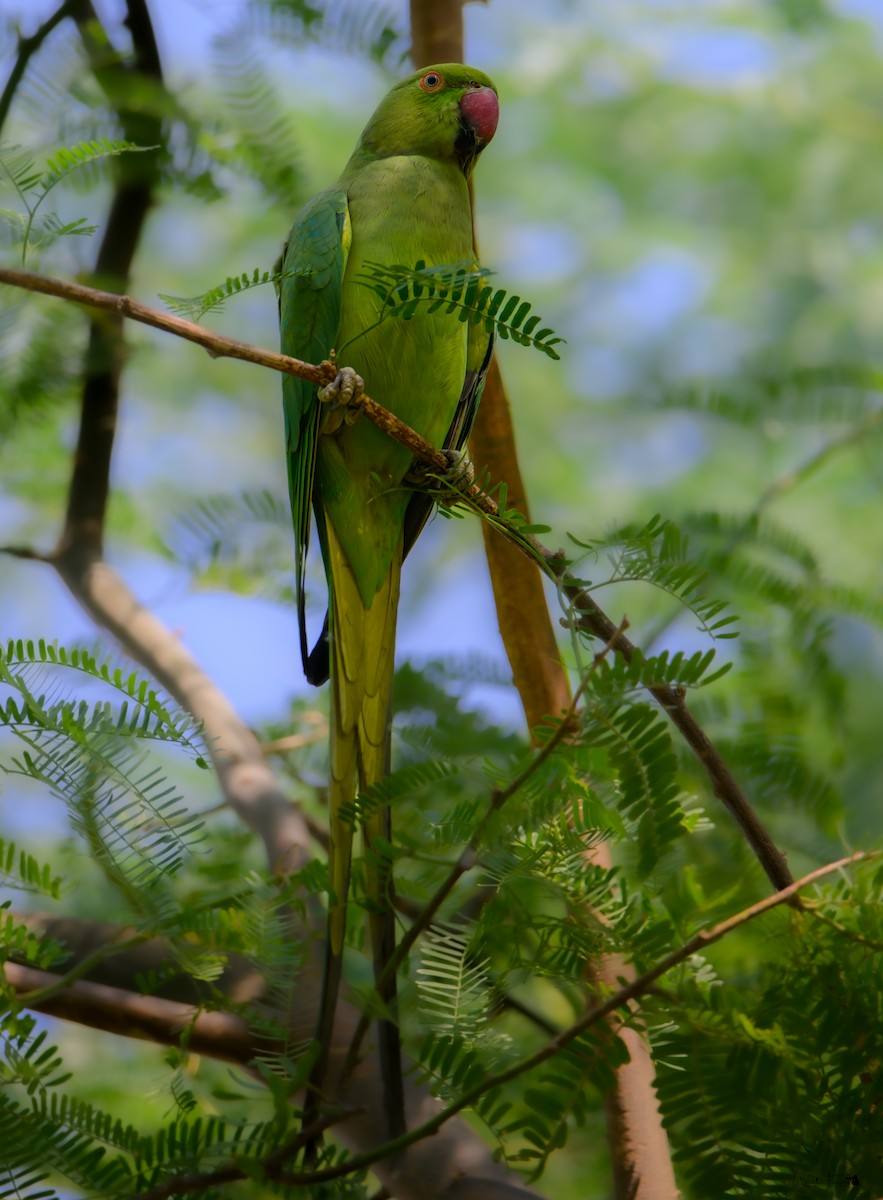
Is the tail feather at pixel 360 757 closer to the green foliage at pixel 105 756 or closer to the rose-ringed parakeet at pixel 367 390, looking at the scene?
the rose-ringed parakeet at pixel 367 390

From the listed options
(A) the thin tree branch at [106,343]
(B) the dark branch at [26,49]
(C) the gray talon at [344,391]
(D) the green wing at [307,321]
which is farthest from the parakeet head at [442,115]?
(C) the gray talon at [344,391]

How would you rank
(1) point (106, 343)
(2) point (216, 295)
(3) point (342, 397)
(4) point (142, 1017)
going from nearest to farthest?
(2) point (216, 295) → (3) point (342, 397) → (4) point (142, 1017) → (1) point (106, 343)

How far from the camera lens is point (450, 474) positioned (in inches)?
57.4

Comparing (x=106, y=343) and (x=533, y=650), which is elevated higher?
(x=106, y=343)

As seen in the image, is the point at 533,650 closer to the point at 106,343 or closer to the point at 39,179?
the point at 39,179

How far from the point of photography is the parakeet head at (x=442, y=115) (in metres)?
1.84

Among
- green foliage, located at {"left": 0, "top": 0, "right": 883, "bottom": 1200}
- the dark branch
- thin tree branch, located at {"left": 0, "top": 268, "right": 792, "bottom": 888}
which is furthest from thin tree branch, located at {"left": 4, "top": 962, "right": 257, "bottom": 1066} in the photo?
the dark branch

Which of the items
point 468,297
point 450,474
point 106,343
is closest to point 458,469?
point 450,474

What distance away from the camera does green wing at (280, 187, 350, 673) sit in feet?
5.24

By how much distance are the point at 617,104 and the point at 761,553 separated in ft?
10.2

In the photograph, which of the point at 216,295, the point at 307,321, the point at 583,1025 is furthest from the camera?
the point at 307,321

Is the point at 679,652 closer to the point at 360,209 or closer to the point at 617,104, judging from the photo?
the point at 360,209

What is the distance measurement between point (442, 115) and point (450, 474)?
0.75 metres

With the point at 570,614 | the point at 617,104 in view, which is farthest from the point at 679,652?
the point at 617,104
